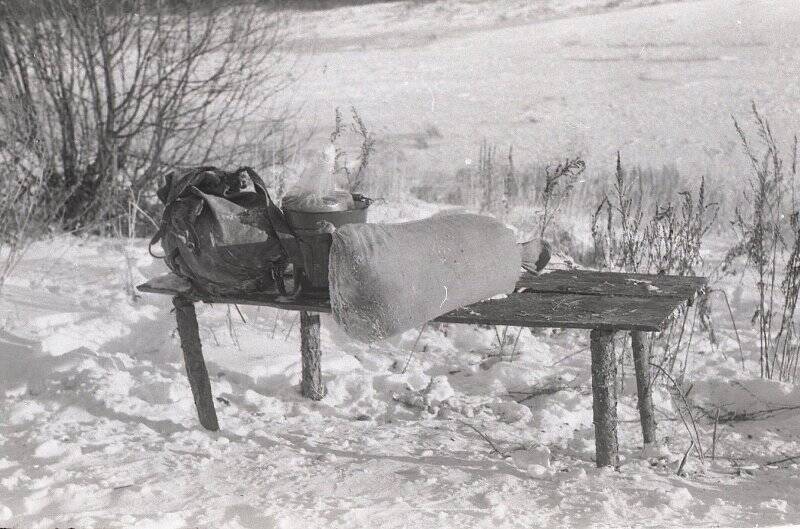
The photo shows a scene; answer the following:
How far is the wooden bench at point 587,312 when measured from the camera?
2.80m

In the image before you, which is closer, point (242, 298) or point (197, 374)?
point (242, 298)

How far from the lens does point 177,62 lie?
634cm

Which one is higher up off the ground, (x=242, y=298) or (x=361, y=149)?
(x=361, y=149)

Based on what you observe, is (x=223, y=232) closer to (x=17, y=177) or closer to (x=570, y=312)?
(x=570, y=312)

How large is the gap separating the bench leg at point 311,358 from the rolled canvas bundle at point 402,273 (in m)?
0.91

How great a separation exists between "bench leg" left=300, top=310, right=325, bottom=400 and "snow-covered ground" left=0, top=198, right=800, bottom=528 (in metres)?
0.06

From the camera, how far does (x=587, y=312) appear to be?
2850 millimetres

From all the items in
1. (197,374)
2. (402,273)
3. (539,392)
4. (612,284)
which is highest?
(402,273)

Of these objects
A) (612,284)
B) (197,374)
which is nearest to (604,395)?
(612,284)

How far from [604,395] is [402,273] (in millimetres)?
789

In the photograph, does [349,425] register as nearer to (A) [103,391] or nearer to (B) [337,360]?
(B) [337,360]

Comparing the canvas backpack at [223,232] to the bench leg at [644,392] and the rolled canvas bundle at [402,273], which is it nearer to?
the rolled canvas bundle at [402,273]

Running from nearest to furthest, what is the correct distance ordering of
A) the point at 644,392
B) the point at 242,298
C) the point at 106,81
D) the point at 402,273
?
the point at 402,273, the point at 242,298, the point at 644,392, the point at 106,81

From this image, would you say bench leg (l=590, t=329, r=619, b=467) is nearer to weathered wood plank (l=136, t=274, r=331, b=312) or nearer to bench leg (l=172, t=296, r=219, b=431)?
weathered wood plank (l=136, t=274, r=331, b=312)
